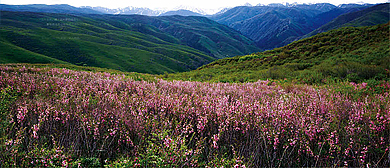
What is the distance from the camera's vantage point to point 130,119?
3021mm

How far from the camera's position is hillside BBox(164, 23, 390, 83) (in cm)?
1280

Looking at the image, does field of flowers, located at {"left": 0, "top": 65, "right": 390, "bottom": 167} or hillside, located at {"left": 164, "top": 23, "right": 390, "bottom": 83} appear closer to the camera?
field of flowers, located at {"left": 0, "top": 65, "right": 390, "bottom": 167}

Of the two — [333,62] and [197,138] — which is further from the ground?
[333,62]

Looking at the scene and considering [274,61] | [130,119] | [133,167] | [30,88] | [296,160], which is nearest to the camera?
[133,167]

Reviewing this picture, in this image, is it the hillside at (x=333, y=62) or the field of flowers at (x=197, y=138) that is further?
the hillside at (x=333, y=62)

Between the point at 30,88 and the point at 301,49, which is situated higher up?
the point at 301,49

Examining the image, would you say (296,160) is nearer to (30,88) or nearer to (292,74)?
(30,88)

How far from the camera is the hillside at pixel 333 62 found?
42.0 ft

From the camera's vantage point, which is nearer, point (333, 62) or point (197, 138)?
point (197, 138)

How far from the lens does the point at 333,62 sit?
57.2 feet

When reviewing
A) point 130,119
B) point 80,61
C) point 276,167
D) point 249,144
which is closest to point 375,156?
point 276,167

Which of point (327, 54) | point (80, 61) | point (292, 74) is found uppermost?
point (327, 54)

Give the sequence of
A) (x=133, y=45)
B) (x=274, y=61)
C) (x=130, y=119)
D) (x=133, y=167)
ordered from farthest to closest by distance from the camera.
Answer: (x=133, y=45) < (x=274, y=61) < (x=130, y=119) < (x=133, y=167)

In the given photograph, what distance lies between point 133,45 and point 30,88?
178070mm
